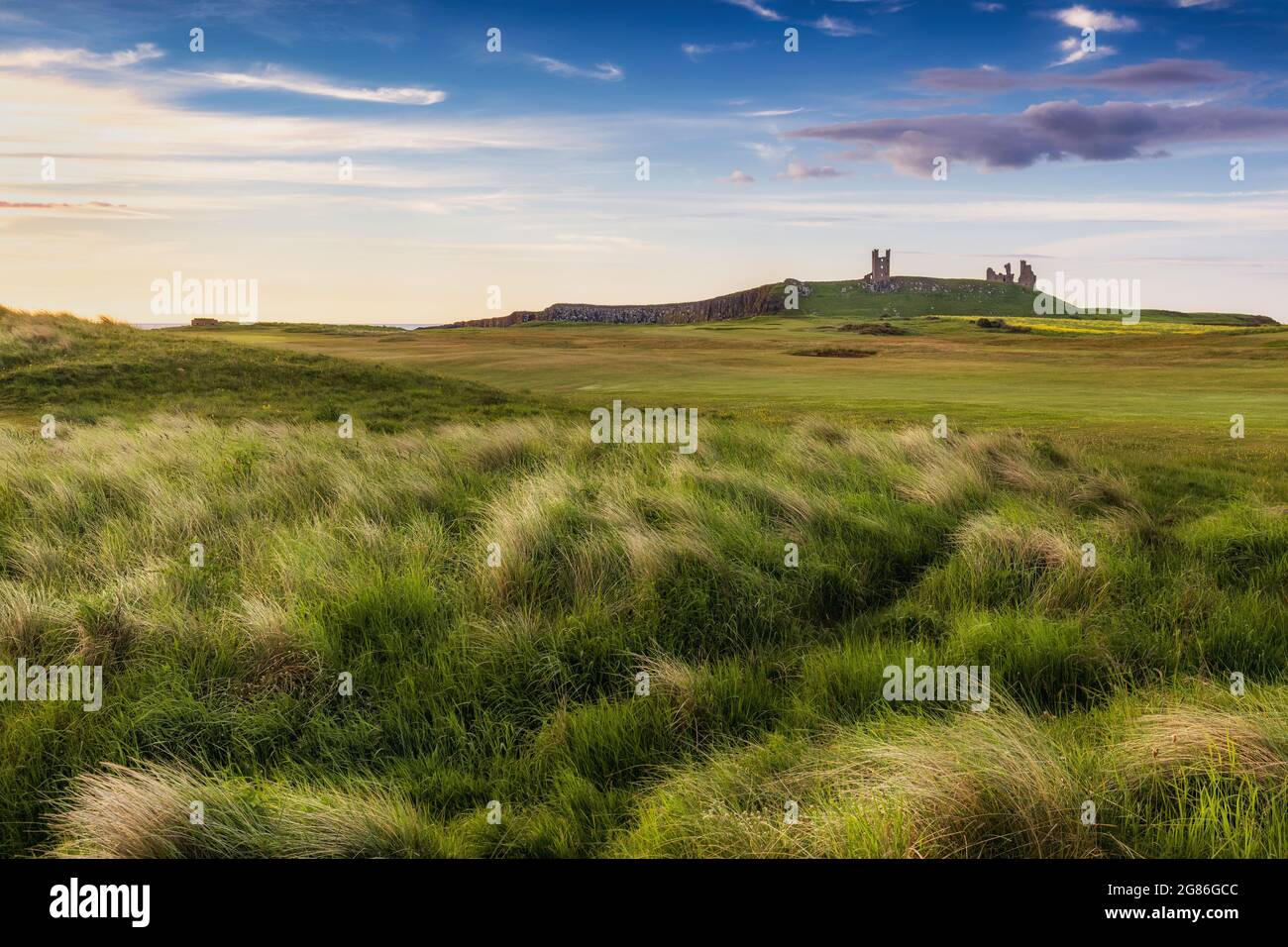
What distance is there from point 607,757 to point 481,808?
2.33 feet

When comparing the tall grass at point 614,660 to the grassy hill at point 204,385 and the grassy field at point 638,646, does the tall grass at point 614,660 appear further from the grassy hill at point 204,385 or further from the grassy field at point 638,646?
the grassy hill at point 204,385

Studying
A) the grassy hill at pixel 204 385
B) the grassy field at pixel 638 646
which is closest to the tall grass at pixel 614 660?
the grassy field at pixel 638 646

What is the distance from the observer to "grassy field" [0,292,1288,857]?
3525mm

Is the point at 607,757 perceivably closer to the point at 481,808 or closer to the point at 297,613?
the point at 481,808

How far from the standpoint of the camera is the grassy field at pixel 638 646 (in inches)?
139

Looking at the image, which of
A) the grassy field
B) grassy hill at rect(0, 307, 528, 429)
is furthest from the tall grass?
grassy hill at rect(0, 307, 528, 429)

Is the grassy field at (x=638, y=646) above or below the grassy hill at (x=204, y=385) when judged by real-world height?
below

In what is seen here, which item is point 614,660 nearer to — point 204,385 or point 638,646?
point 638,646

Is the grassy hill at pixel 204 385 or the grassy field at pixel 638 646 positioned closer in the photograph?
the grassy field at pixel 638 646

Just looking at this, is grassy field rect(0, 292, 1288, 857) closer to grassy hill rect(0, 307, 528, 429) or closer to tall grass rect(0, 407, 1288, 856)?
tall grass rect(0, 407, 1288, 856)

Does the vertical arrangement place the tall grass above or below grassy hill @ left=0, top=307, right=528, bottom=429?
below

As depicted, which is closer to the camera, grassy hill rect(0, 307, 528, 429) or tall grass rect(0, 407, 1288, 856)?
tall grass rect(0, 407, 1288, 856)

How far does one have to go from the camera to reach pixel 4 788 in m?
4.02
